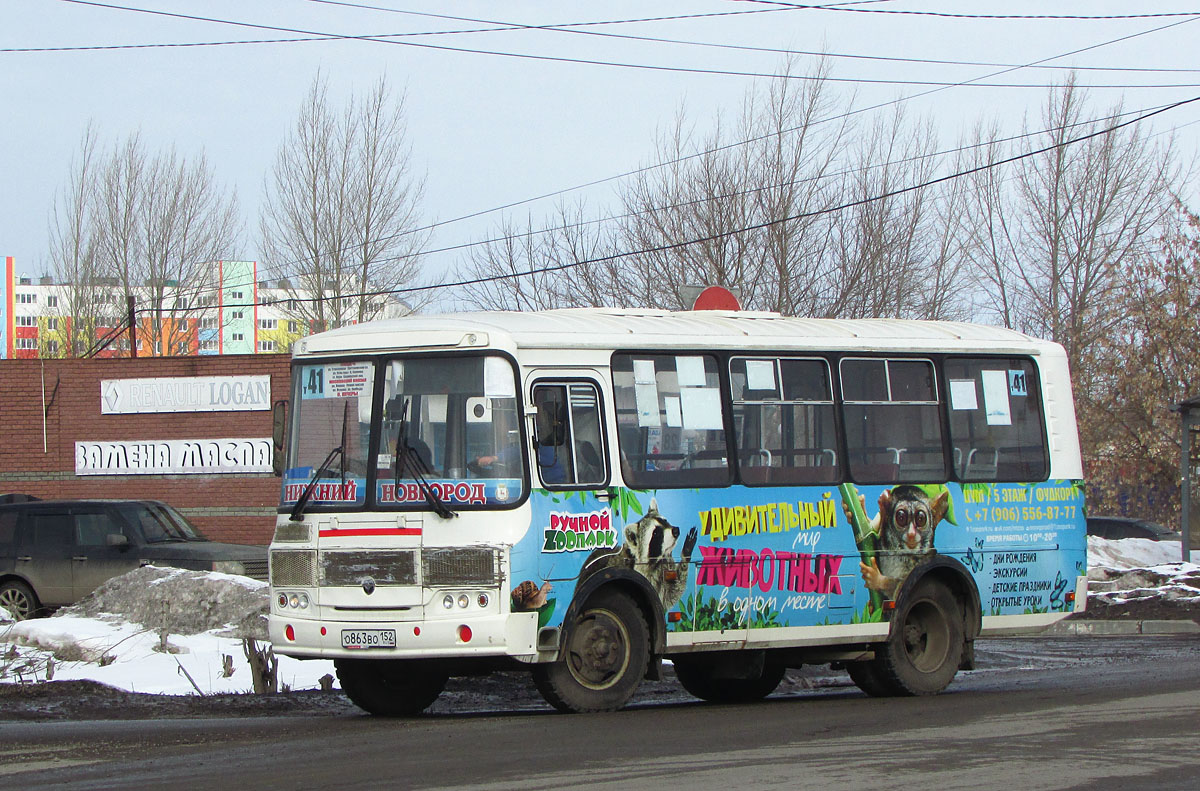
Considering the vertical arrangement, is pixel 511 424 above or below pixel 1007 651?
above

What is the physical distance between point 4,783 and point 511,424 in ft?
12.5

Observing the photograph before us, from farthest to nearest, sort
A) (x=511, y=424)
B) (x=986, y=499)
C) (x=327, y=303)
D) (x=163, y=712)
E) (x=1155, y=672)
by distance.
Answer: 1. (x=327, y=303)
2. (x=1155, y=672)
3. (x=986, y=499)
4. (x=163, y=712)
5. (x=511, y=424)

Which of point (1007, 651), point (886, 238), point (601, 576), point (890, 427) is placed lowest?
point (1007, 651)

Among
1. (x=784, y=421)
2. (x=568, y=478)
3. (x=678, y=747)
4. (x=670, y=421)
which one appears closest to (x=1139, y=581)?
(x=784, y=421)

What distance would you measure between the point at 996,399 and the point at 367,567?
18.5 feet

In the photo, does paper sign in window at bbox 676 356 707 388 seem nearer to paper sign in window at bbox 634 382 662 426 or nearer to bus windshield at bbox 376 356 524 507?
paper sign in window at bbox 634 382 662 426

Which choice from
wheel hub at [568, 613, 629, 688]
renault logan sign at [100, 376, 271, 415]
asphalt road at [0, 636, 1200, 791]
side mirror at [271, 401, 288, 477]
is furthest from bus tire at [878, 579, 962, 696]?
renault logan sign at [100, 376, 271, 415]

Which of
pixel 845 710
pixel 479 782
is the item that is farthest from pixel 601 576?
pixel 479 782

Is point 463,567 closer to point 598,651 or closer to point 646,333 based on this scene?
point 598,651

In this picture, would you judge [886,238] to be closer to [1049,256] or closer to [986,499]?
[1049,256]

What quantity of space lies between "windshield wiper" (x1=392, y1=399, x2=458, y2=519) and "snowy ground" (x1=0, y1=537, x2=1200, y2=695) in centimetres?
359

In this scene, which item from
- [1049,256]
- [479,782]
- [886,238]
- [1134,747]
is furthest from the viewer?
[1049,256]

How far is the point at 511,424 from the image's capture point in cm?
995

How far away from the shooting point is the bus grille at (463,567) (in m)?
9.70
